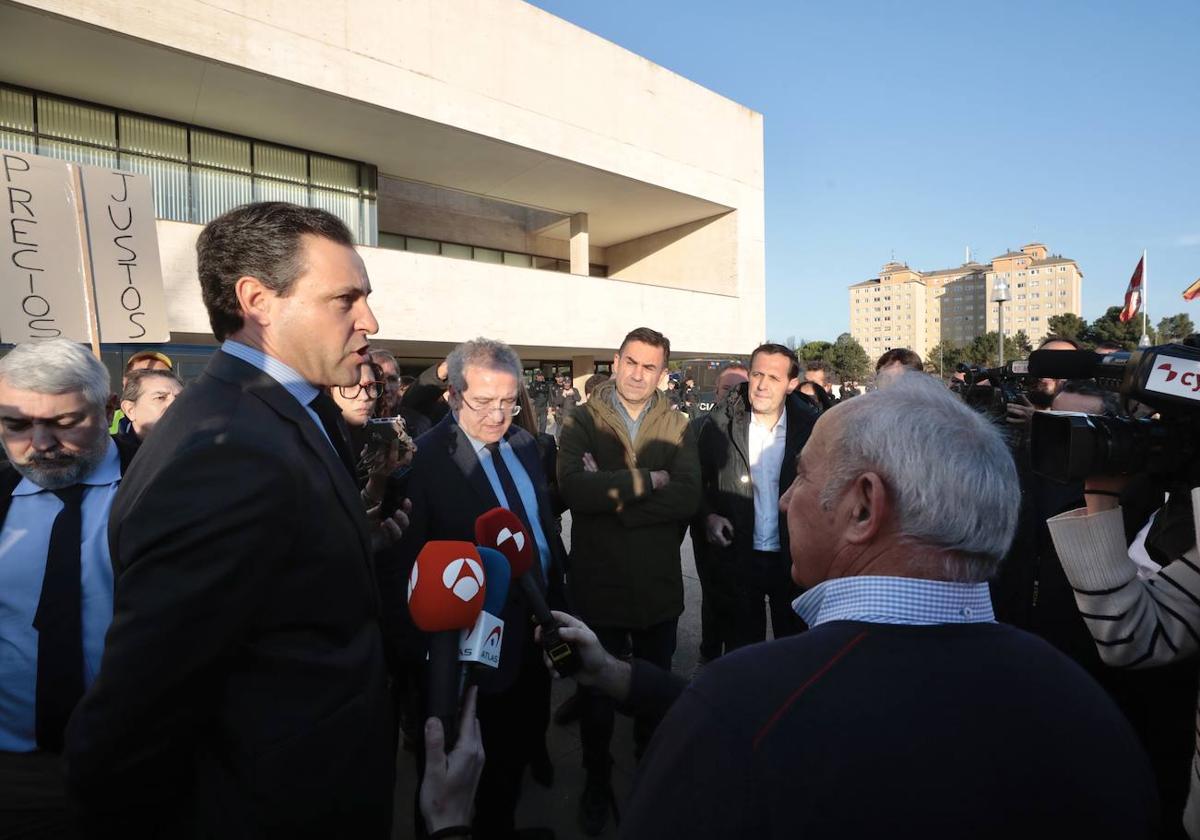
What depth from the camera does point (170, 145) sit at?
11.1 metres

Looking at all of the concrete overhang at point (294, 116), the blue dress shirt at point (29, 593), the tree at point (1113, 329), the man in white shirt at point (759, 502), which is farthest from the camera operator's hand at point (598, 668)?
the tree at point (1113, 329)

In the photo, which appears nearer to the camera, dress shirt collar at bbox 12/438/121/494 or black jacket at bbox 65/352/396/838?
black jacket at bbox 65/352/396/838

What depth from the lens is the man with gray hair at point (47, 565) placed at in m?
1.65

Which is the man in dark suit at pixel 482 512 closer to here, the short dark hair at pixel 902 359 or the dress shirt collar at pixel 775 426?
the dress shirt collar at pixel 775 426

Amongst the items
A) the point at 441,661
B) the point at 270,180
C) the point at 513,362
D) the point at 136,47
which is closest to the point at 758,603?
the point at 513,362

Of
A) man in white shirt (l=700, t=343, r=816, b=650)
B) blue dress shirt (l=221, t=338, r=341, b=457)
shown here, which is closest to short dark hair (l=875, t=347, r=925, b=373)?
man in white shirt (l=700, t=343, r=816, b=650)

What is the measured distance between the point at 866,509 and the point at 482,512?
1629 millimetres

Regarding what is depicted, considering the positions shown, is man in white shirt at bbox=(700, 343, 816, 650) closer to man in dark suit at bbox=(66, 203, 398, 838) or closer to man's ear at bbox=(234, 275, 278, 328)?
man in dark suit at bbox=(66, 203, 398, 838)

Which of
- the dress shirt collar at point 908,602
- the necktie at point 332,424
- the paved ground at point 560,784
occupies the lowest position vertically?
the paved ground at point 560,784

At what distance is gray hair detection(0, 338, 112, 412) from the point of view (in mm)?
1913

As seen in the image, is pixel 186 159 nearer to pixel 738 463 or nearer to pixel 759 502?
pixel 738 463

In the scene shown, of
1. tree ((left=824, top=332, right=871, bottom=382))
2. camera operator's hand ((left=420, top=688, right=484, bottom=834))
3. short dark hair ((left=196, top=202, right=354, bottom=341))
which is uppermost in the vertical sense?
tree ((left=824, top=332, right=871, bottom=382))

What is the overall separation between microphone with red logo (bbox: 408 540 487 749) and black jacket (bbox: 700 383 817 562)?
2.34 meters

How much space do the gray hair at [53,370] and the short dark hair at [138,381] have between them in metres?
1.40
